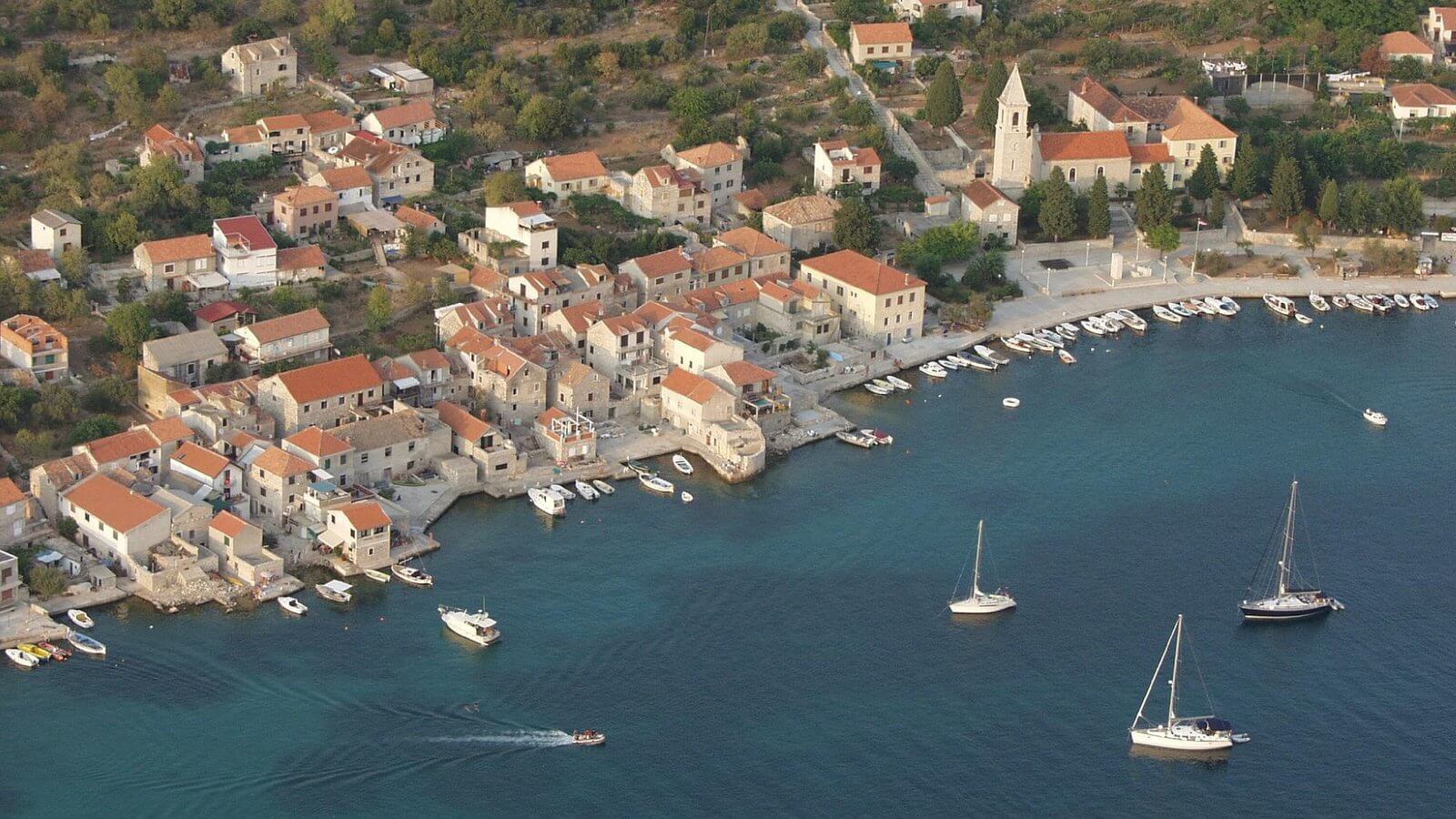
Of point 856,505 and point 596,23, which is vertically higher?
point 596,23

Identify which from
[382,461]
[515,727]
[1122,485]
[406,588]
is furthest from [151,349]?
[1122,485]

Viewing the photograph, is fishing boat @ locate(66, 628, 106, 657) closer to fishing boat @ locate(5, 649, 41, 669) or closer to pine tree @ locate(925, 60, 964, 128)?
fishing boat @ locate(5, 649, 41, 669)

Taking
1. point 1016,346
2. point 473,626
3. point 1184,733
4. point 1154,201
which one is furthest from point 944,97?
point 1184,733

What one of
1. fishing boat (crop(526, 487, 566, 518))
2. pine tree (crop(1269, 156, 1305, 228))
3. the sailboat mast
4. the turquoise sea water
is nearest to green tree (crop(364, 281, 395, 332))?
the turquoise sea water

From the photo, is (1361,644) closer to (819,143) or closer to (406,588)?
(406,588)

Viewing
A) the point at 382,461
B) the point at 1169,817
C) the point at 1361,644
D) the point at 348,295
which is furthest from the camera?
the point at 348,295

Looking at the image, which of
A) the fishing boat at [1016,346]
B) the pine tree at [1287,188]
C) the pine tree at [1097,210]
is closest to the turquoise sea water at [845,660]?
the fishing boat at [1016,346]
